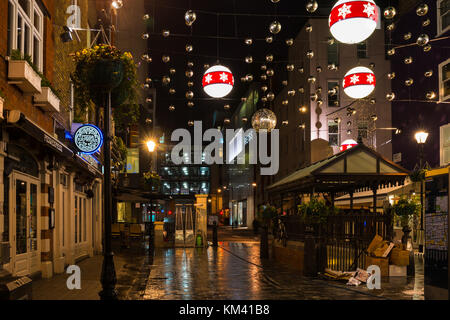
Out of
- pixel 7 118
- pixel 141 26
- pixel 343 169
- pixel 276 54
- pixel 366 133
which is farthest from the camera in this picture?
pixel 276 54

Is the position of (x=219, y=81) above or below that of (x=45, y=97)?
above

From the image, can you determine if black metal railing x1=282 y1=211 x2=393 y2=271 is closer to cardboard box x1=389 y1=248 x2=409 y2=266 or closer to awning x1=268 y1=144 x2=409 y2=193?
cardboard box x1=389 y1=248 x2=409 y2=266

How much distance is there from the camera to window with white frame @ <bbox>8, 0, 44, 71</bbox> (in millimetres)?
11289

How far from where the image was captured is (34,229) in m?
13.4

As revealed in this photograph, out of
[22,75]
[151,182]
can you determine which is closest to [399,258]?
[22,75]

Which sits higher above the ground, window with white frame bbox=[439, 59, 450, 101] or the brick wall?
window with white frame bbox=[439, 59, 450, 101]

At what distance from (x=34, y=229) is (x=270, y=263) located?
858 cm

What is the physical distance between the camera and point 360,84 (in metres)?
17.5

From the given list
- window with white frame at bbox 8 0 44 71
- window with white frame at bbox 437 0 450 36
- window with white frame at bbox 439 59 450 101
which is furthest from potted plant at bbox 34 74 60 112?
window with white frame at bbox 439 59 450 101

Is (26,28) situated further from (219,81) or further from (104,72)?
(219,81)

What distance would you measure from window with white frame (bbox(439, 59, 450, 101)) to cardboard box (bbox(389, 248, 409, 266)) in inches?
471

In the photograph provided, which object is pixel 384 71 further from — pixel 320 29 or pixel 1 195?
pixel 1 195

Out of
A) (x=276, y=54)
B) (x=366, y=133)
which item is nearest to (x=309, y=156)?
(x=366, y=133)

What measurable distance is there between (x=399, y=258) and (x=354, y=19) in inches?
256
